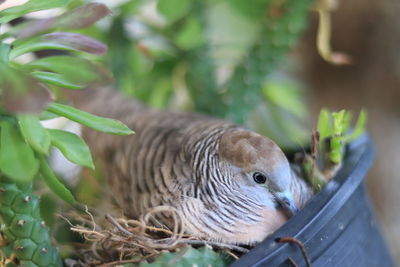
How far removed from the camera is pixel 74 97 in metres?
0.95

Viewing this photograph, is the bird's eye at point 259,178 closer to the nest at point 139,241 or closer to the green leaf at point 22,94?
the nest at point 139,241

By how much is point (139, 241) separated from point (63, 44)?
0.76ft

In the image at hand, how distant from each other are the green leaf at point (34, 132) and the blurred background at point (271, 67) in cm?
38

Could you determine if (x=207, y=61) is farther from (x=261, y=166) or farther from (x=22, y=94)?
(x=22, y=94)

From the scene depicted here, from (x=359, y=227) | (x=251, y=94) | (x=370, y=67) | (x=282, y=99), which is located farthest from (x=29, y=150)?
(x=370, y=67)

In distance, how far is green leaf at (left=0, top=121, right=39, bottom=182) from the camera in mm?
474

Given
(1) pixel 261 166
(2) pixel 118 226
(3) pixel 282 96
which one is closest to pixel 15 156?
(2) pixel 118 226

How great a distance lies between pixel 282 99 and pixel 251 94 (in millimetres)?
145

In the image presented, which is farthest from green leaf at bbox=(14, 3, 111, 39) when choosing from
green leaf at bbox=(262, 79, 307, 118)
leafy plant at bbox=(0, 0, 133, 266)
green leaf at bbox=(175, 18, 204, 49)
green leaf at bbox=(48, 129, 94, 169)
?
green leaf at bbox=(262, 79, 307, 118)

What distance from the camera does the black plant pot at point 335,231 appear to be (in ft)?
1.76

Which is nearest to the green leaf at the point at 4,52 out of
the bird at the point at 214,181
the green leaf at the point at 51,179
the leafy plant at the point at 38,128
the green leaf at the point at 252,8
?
the leafy plant at the point at 38,128

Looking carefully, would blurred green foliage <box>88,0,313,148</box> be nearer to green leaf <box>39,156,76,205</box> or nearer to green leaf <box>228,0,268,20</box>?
green leaf <box>228,0,268,20</box>

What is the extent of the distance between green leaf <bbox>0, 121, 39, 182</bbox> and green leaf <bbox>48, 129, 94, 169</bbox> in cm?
4

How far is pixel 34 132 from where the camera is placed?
18.7 inches
